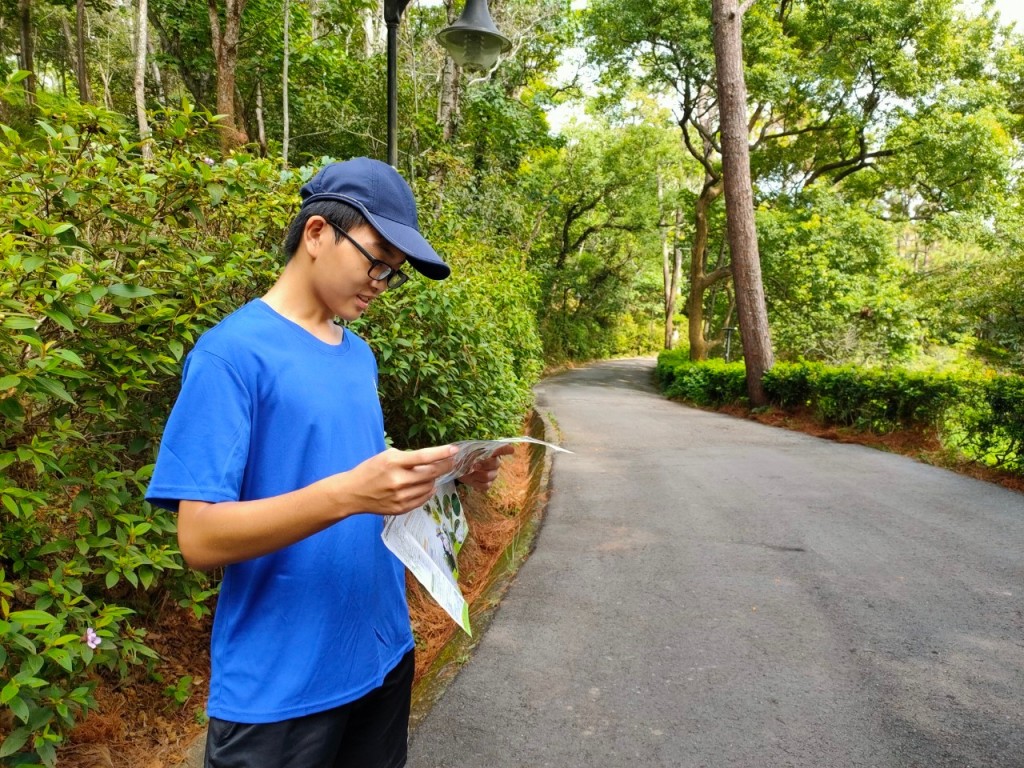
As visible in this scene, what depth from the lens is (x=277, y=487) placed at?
1281 millimetres

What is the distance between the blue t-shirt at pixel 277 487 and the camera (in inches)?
45.1

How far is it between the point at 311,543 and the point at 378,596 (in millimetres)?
256

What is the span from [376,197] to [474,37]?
449 centimetres

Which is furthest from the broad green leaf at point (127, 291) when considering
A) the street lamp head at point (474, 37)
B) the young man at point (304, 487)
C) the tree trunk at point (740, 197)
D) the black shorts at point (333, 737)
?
the tree trunk at point (740, 197)

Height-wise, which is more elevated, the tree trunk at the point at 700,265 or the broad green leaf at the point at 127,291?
the tree trunk at the point at 700,265

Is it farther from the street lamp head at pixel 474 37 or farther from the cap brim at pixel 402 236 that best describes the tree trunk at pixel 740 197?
the cap brim at pixel 402 236

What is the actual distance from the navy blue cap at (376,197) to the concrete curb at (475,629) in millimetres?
2128

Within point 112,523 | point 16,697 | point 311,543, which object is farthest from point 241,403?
point 112,523

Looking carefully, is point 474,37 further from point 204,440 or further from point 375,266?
point 204,440

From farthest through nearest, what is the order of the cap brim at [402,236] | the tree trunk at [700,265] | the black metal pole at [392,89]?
the tree trunk at [700,265] < the black metal pole at [392,89] < the cap brim at [402,236]

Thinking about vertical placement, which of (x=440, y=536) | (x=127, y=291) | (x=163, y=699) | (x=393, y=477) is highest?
(x=127, y=291)

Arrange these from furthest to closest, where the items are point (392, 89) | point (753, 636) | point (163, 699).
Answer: point (392, 89) < point (753, 636) < point (163, 699)

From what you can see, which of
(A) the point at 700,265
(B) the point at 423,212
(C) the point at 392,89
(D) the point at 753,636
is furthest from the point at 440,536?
(A) the point at 700,265

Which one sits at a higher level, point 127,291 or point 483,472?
point 127,291
